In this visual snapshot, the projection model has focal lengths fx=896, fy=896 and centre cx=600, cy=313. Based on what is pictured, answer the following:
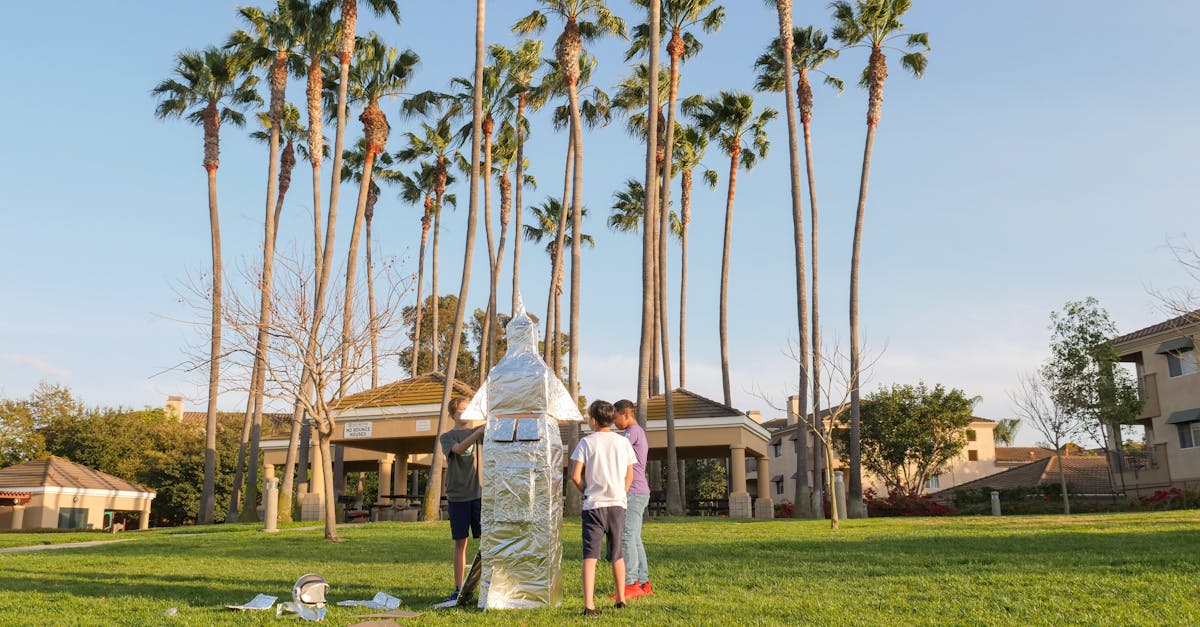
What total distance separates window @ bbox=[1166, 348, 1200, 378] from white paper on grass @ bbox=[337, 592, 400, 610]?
39.1 m

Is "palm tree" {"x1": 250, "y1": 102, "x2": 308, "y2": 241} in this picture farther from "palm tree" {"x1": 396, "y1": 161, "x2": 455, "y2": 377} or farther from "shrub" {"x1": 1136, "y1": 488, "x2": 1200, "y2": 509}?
"shrub" {"x1": 1136, "y1": 488, "x2": 1200, "y2": 509}

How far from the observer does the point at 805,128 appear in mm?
31500

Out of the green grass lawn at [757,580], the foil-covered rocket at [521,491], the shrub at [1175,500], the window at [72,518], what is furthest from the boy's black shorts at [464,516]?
the window at [72,518]

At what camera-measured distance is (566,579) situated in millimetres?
9484

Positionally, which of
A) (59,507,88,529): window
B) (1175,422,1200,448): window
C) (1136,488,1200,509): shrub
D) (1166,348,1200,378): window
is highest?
(1166,348,1200,378): window

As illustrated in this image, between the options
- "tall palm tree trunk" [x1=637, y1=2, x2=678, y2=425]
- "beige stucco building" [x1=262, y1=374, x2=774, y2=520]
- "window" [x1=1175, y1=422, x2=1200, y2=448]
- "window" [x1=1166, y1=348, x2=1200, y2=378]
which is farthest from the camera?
"window" [x1=1175, y1=422, x2=1200, y2=448]

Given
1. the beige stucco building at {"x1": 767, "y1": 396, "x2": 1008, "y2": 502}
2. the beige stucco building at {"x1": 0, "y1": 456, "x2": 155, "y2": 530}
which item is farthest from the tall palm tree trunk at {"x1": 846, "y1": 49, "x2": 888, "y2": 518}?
the beige stucco building at {"x1": 0, "y1": 456, "x2": 155, "y2": 530}

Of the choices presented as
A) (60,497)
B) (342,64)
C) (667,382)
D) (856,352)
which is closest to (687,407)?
(667,382)

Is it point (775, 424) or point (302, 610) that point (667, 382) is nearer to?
point (302, 610)

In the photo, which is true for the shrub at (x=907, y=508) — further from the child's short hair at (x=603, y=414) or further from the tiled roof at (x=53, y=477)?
the tiled roof at (x=53, y=477)

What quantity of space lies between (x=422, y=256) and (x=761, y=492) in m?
22.2

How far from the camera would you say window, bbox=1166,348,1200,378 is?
3756 cm

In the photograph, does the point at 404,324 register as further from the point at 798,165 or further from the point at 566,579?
the point at 798,165

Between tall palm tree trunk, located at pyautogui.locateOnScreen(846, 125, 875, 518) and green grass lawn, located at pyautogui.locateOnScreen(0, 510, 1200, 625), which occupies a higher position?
tall palm tree trunk, located at pyautogui.locateOnScreen(846, 125, 875, 518)
